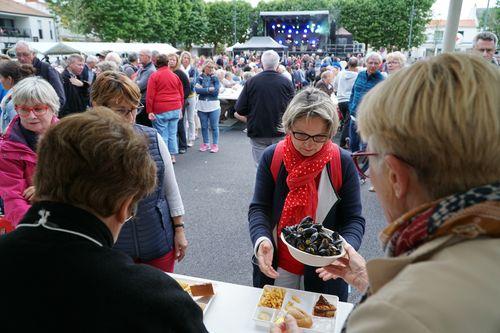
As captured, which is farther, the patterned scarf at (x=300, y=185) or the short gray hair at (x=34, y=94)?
the short gray hair at (x=34, y=94)

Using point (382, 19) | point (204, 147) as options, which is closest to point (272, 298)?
point (204, 147)

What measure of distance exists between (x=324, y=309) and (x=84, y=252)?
104 cm

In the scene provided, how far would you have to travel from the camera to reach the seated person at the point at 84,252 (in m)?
0.77

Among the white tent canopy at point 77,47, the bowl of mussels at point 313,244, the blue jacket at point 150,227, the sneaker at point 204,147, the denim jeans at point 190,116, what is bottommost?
the sneaker at point 204,147

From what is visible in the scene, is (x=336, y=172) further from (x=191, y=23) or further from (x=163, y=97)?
(x=191, y=23)

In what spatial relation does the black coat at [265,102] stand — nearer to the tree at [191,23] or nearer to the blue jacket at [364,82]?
the blue jacket at [364,82]

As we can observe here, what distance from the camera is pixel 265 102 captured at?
15.5 ft

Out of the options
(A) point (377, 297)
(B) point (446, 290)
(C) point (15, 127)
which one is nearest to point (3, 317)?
(A) point (377, 297)

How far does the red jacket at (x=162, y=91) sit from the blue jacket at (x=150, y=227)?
150 inches

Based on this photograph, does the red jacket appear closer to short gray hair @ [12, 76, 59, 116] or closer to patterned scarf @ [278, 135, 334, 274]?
short gray hair @ [12, 76, 59, 116]

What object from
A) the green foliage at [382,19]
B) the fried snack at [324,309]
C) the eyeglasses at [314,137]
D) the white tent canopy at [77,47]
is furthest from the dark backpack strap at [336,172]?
the green foliage at [382,19]

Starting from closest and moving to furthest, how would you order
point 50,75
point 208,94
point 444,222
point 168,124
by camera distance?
point 444,222
point 50,75
point 168,124
point 208,94

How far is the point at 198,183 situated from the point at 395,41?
35.9m

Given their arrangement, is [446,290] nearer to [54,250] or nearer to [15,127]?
[54,250]
